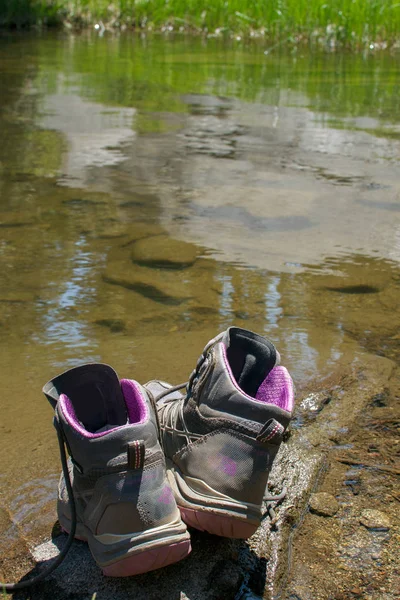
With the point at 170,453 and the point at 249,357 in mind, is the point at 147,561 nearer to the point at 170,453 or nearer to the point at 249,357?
the point at 170,453

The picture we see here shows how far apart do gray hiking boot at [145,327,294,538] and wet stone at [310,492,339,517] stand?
0.24 m

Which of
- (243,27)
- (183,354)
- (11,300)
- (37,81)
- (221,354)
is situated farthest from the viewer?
(243,27)

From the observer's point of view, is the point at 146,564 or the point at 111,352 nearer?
the point at 146,564

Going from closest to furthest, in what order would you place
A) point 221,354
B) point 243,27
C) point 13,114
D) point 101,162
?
1. point 221,354
2. point 101,162
3. point 13,114
4. point 243,27

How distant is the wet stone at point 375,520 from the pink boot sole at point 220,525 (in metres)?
0.32

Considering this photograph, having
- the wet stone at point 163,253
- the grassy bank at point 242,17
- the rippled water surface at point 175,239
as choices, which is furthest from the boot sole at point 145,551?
the grassy bank at point 242,17

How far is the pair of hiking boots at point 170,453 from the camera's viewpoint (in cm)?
156

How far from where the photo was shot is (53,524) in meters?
1.77

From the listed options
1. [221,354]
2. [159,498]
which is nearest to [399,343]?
[221,354]

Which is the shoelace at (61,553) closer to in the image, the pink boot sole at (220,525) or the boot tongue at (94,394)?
the boot tongue at (94,394)

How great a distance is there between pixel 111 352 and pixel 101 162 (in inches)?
114

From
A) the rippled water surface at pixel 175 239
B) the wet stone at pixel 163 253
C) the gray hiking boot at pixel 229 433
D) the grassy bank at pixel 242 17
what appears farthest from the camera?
the grassy bank at pixel 242 17

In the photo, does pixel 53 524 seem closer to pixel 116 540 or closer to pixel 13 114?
pixel 116 540

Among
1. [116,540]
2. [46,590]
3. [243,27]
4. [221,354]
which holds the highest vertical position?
[243,27]
